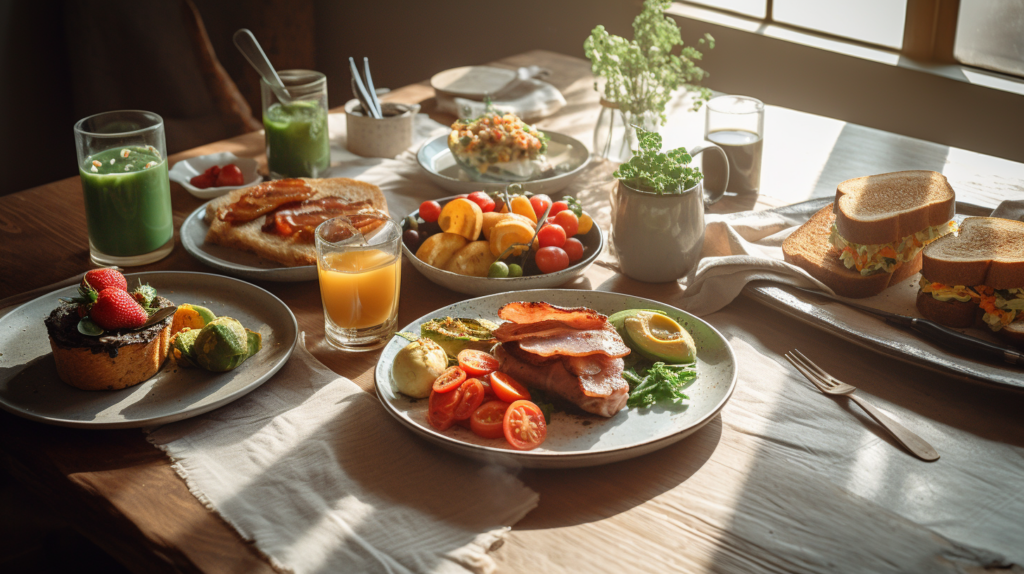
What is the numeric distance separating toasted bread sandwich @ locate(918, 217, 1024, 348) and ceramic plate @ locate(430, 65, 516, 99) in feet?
5.58

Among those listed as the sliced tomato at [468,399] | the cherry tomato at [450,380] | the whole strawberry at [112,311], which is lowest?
the sliced tomato at [468,399]

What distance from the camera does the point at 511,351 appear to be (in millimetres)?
1189

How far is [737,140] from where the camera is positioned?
6.43 feet

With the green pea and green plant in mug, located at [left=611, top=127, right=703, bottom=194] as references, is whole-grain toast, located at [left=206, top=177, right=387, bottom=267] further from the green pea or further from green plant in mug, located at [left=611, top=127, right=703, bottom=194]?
green plant in mug, located at [left=611, top=127, right=703, bottom=194]

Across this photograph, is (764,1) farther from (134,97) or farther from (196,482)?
(196,482)

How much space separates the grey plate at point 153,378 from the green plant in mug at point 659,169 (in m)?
0.77

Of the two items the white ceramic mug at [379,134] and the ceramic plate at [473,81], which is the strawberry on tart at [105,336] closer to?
the white ceramic mug at [379,134]

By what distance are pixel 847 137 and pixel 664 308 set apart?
1.41m

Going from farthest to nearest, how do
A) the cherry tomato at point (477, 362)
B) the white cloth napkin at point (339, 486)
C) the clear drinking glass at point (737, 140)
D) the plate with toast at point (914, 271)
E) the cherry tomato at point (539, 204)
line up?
the clear drinking glass at point (737, 140) → the cherry tomato at point (539, 204) → the plate with toast at point (914, 271) → the cherry tomato at point (477, 362) → the white cloth napkin at point (339, 486)

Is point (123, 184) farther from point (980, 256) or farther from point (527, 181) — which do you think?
point (980, 256)

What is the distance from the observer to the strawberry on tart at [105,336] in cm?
117

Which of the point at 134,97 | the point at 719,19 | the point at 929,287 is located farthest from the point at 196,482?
the point at 719,19

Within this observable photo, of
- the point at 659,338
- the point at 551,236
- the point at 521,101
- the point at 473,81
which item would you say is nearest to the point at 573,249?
the point at 551,236

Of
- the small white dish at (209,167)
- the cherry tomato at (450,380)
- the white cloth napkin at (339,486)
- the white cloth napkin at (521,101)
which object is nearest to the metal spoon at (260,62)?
the small white dish at (209,167)
